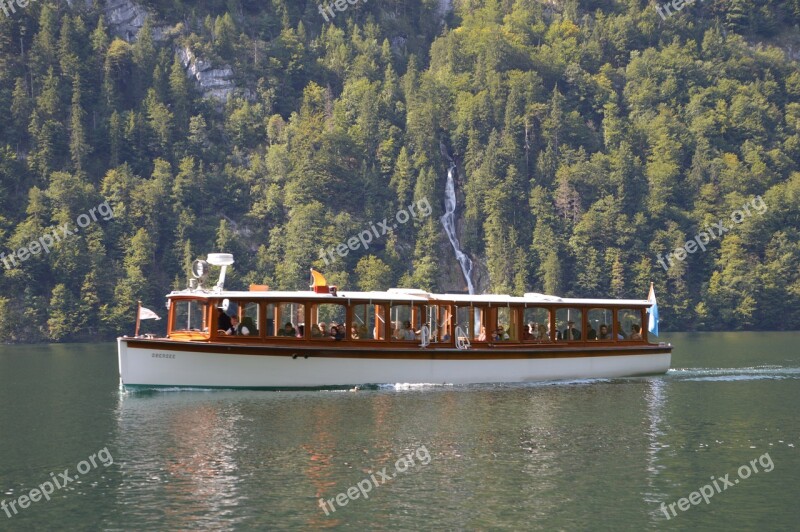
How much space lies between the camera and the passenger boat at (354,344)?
54906mm

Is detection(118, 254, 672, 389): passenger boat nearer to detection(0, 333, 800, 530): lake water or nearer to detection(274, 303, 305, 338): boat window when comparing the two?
detection(274, 303, 305, 338): boat window

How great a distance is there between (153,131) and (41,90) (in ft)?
51.3

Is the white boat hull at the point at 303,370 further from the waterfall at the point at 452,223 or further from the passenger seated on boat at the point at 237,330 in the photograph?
the waterfall at the point at 452,223

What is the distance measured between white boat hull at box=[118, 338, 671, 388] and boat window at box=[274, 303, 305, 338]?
3.57 feet

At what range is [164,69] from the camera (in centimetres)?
17812

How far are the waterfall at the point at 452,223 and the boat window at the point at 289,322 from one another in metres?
105

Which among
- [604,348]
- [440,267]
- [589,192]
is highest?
[589,192]

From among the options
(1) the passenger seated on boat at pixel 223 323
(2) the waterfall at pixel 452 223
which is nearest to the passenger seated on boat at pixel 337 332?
(1) the passenger seated on boat at pixel 223 323

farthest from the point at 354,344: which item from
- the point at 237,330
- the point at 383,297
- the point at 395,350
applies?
the point at 237,330

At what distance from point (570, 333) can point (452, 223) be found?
108 meters

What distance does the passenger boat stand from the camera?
54.9 meters

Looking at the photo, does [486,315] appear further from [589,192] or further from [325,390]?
[589,192]

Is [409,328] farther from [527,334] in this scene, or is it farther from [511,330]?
[527,334]

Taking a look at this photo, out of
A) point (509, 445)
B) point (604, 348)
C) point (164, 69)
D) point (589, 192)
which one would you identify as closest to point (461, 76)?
point (589, 192)
